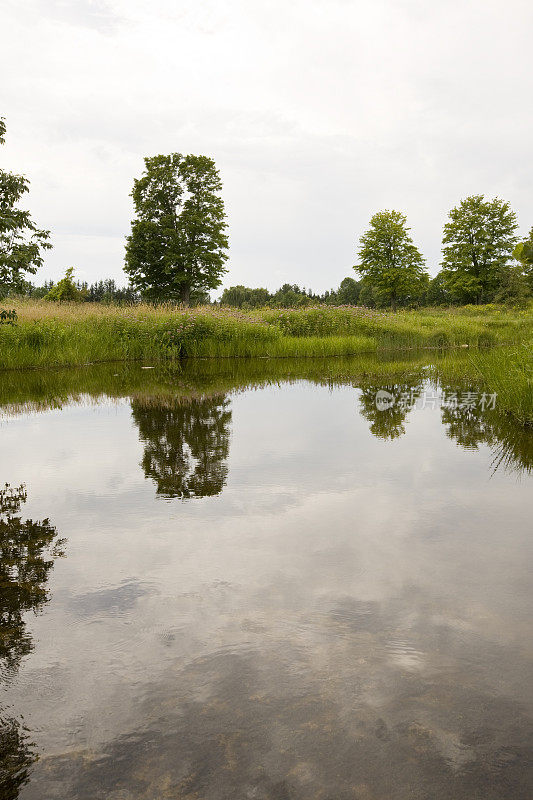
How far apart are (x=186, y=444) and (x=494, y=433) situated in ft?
13.3

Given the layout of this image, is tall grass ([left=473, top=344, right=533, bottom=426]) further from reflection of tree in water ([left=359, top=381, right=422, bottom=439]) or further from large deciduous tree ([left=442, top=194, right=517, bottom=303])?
large deciduous tree ([left=442, top=194, right=517, bottom=303])

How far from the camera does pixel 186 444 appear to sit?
20.9 ft

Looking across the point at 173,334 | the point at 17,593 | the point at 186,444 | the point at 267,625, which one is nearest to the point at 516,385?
the point at 186,444

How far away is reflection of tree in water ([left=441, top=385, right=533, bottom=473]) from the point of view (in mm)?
5649

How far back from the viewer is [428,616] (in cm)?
264

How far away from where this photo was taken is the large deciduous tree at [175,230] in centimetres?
4044

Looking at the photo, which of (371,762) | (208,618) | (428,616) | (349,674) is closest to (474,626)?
(428,616)

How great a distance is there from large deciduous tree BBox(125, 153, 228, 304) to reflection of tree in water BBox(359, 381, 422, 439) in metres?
31.1

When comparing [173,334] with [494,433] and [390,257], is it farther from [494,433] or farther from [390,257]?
[390,257]

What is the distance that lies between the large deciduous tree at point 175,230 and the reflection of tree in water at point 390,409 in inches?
1225

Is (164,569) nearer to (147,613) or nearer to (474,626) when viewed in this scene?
(147,613)

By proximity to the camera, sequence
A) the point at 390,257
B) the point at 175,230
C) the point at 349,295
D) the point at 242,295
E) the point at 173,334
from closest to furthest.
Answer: the point at 173,334 < the point at 175,230 < the point at 390,257 < the point at 349,295 < the point at 242,295

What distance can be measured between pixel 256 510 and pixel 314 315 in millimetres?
20990

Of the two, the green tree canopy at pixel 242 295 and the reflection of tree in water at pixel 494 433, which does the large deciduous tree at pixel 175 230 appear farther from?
the green tree canopy at pixel 242 295
